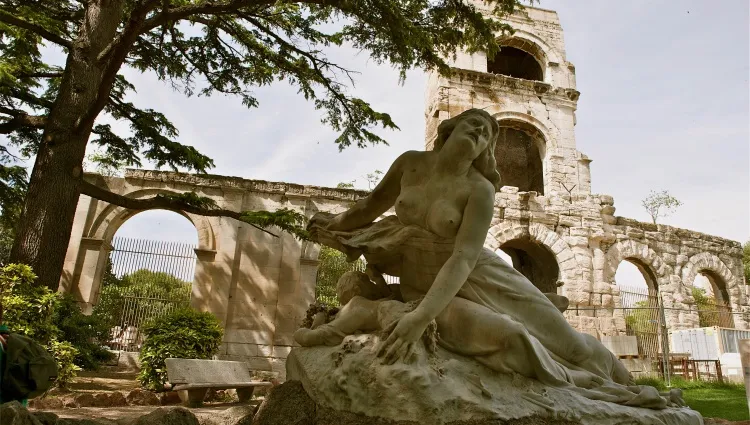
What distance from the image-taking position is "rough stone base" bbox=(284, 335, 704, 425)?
203 cm

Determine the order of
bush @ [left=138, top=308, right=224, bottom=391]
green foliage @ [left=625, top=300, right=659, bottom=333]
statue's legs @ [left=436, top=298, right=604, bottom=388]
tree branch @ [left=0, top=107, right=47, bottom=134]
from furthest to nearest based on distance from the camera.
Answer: green foliage @ [left=625, top=300, right=659, bottom=333]
bush @ [left=138, top=308, right=224, bottom=391]
tree branch @ [left=0, top=107, right=47, bottom=134]
statue's legs @ [left=436, top=298, right=604, bottom=388]

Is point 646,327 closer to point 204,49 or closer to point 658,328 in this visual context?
point 658,328

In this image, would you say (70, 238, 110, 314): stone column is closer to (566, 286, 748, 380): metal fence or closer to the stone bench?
the stone bench

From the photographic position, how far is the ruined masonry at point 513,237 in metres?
11.9

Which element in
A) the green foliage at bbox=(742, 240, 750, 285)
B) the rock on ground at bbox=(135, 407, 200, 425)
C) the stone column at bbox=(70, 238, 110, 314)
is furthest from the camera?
the green foliage at bbox=(742, 240, 750, 285)

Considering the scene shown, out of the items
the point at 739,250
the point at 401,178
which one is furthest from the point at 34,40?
the point at 739,250

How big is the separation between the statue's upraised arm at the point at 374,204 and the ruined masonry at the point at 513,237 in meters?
8.10

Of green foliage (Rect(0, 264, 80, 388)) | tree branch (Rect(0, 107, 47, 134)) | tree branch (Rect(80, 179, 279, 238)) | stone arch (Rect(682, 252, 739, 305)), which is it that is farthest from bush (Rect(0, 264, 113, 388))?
stone arch (Rect(682, 252, 739, 305))

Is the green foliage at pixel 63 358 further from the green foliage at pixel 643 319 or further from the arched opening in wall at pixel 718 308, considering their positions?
the arched opening in wall at pixel 718 308

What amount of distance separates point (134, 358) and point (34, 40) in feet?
21.3

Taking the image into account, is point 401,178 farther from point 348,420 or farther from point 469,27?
point 469,27

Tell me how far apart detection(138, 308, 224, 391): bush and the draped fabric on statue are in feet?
20.2

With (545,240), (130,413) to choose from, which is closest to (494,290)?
(130,413)

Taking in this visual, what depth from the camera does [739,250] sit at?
664 inches
